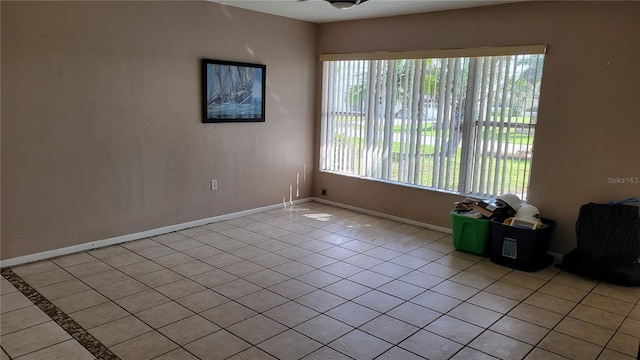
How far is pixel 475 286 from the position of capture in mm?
3418

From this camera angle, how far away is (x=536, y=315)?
298 centimetres

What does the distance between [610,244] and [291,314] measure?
2542 mm

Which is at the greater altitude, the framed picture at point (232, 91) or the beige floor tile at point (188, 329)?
the framed picture at point (232, 91)

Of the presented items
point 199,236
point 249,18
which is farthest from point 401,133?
point 199,236

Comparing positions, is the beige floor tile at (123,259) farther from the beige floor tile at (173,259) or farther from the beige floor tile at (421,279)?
the beige floor tile at (421,279)

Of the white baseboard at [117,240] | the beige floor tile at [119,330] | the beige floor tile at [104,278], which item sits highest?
the white baseboard at [117,240]

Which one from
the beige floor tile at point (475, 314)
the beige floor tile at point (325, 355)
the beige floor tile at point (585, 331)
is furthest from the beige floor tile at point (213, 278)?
the beige floor tile at point (585, 331)

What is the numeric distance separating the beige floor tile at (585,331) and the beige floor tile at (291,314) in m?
1.54

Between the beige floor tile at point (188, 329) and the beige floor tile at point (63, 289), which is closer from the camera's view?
the beige floor tile at point (188, 329)

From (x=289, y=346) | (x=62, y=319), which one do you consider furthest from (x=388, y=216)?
(x=62, y=319)

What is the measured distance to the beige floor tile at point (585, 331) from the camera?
106 inches

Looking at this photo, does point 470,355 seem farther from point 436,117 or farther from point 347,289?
point 436,117

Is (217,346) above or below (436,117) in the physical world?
below

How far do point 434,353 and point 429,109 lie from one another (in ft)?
9.36
